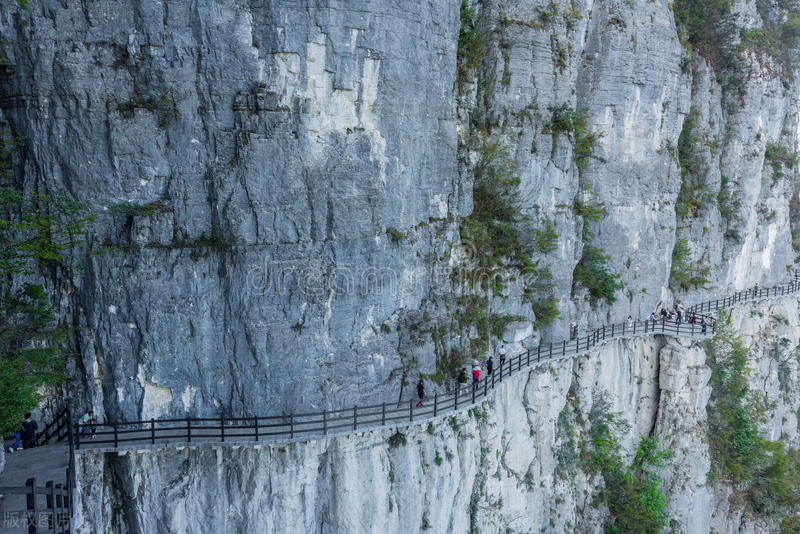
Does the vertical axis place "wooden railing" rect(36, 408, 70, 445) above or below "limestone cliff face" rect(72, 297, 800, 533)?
above

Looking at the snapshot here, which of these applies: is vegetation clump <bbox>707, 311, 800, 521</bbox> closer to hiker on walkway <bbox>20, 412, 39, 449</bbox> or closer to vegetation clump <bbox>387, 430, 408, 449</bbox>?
vegetation clump <bbox>387, 430, 408, 449</bbox>

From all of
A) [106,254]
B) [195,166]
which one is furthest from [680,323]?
[106,254]

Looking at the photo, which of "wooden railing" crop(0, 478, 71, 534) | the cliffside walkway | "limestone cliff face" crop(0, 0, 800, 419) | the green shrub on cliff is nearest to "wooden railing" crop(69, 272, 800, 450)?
the cliffside walkway

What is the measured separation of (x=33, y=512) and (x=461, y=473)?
46.8 ft

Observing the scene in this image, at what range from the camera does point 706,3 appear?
108 ft

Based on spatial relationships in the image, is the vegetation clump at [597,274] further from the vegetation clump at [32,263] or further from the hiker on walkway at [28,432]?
the hiker on walkway at [28,432]

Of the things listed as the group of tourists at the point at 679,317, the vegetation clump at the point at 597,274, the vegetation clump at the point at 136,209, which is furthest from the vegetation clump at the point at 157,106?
the group of tourists at the point at 679,317

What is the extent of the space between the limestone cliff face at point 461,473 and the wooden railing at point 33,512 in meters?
4.95

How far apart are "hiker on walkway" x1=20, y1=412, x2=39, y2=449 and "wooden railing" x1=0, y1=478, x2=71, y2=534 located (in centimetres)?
454

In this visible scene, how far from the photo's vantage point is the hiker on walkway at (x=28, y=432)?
1493 centimetres

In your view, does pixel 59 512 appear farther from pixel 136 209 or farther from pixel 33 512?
pixel 136 209

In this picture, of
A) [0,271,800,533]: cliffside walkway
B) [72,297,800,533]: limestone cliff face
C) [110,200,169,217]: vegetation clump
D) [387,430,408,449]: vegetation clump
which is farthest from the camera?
[387,430,408,449]: vegetation clump

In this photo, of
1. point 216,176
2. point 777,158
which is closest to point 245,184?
point 216,176

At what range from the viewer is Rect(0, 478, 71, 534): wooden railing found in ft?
31.1
